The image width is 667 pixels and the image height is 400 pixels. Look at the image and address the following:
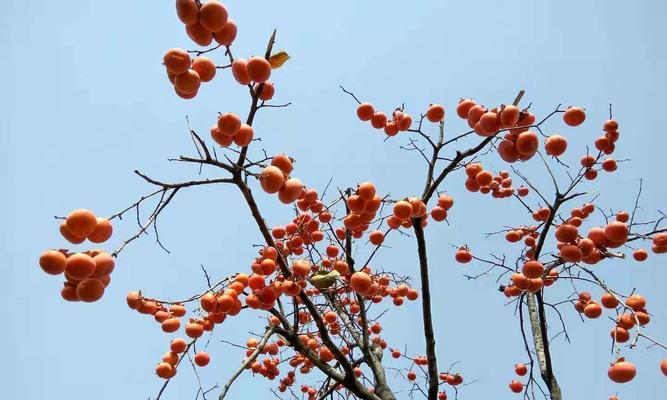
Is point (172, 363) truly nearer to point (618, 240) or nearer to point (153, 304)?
point (153, 304)

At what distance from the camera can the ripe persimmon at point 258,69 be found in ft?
8.44

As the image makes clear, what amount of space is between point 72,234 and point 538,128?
2796 mm

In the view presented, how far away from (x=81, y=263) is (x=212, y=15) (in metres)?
1.43

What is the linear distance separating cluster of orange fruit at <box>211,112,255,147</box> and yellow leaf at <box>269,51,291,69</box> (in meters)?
0.51

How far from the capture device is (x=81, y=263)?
6.88 feet

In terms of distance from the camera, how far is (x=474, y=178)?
4059mm

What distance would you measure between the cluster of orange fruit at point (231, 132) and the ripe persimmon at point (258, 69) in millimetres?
262

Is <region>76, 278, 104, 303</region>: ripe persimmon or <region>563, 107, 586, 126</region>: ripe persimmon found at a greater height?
<region>563, 107, 586, 126</region>: ripe persimmon

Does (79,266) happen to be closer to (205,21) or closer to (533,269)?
(205,21)

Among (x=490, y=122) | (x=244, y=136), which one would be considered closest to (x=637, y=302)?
(x=490, y=122)

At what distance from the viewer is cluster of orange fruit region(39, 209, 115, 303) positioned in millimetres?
2072

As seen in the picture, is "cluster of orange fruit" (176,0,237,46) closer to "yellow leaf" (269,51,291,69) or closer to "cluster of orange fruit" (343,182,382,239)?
"yellow leaf" (269,51,291,69)

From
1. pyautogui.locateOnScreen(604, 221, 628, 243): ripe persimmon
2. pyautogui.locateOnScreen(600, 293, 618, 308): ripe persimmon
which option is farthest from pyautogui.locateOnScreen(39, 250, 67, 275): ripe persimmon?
pyautogui.locateOnScreen(600, 293, 618, 308): ripe persimmon

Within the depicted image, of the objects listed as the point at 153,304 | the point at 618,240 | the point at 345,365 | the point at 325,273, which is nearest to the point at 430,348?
the point at 345,365
